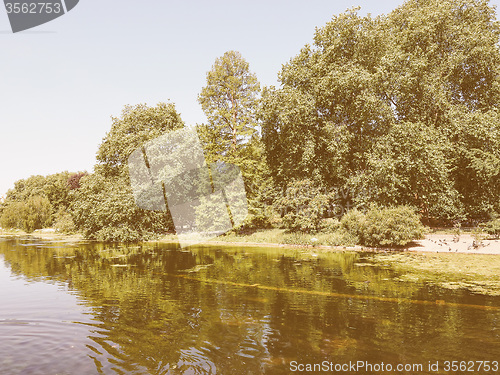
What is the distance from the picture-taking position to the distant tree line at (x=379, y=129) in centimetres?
2381

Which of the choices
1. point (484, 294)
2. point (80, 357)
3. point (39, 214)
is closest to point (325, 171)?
point (484, 294)

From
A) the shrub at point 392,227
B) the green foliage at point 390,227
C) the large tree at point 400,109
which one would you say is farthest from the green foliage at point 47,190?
the shrub at point 392,227

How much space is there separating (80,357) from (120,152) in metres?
33.0

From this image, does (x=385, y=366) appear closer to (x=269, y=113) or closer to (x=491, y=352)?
(x=491, y=352)

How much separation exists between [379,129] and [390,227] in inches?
436

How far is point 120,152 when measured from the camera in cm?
3588

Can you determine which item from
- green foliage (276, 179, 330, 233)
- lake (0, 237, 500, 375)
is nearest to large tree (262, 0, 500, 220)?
green foliage (276, 179, 330, 233)

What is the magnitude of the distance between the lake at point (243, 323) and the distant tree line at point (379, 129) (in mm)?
12403

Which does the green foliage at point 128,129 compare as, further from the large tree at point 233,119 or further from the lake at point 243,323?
the lake at point 243,323

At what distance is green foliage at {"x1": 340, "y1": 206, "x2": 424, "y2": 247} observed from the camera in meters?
17.9

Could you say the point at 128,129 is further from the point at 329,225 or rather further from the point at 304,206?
the point at 329,225

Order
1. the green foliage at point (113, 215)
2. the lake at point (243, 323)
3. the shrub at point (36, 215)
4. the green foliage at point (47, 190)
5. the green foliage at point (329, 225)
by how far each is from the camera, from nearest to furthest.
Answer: the lake at point (243, 323), the green foliage at point (329, 225), the green foliage at point (113, 215), the shrub at point (36, 215), the green foliage at point (47, 190)

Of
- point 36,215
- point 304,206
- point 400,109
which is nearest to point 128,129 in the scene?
point 304,206

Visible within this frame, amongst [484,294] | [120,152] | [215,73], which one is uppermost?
[215,73]
